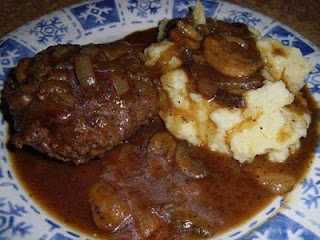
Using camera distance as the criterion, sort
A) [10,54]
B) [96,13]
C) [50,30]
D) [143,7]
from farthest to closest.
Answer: [143,7]
[96,13]
[50,30]
[10,54]

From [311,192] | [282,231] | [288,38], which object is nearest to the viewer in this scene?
[282,231]

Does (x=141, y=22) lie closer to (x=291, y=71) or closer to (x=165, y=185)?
(x=291, y=71)

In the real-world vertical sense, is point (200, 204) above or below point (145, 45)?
below

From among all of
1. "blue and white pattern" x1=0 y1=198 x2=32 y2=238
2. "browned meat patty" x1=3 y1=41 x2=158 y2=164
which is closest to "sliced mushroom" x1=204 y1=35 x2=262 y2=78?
"browned meat patty" x1=3 y1=41 x2=158 y2=164

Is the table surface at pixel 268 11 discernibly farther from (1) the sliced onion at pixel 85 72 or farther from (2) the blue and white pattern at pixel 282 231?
(2) the blue and white pattern at pixel 282 231

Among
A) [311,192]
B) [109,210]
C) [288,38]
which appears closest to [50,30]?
[109,210]

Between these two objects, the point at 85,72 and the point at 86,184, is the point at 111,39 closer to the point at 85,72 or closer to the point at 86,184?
the point at 85,72

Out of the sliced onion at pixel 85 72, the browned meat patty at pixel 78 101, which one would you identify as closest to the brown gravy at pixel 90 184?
the browned meat patty at pixel 78 101

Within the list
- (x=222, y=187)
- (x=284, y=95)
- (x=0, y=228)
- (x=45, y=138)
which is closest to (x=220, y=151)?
(x=222, y=187)
